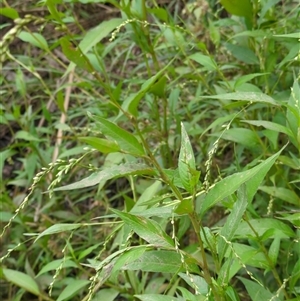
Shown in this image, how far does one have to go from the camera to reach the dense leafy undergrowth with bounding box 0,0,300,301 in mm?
672

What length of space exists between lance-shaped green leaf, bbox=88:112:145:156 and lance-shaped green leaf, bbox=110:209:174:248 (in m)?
0.09

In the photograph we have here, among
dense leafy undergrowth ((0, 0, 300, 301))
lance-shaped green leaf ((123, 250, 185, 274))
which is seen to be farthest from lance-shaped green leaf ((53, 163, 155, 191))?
lance-shaped green leaf ((123, 250, 185, 274))

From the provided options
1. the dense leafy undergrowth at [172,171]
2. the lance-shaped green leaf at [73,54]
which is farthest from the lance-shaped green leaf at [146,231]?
the lance-shaped green leaf at [73,54]

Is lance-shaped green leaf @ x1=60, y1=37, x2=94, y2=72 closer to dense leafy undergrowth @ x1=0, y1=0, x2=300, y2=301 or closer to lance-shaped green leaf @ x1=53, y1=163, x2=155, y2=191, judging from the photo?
dense leafy undergrowth @ x1=0, y1=0, x2=300, y2=301

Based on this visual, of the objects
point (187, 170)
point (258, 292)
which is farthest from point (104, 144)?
point (258, 292)

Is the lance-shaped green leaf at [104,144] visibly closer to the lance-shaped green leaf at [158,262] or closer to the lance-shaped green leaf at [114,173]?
the lance-shaped green leaf at [114,173]

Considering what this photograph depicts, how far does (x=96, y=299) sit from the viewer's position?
1.09m

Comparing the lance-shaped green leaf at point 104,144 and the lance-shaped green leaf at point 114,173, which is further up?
the lance-shaped green leaf at point 104,144

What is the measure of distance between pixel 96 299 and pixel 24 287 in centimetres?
27

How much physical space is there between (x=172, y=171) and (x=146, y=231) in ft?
0.41

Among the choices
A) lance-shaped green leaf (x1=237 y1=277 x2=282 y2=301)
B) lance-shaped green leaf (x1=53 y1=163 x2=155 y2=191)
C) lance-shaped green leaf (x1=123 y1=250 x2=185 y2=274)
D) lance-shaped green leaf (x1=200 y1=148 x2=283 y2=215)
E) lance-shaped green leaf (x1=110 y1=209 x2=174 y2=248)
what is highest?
lance-shaped green leaf (x1=53 y1=163 x2=155 y2=191)

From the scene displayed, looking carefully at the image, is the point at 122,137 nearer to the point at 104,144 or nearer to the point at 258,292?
the point at 104,144

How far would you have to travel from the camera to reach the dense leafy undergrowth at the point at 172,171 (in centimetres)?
67

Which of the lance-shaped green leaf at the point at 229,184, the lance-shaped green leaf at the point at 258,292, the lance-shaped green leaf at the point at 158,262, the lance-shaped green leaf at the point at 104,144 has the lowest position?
the lance-shaped green leaf at the point at 258,292
